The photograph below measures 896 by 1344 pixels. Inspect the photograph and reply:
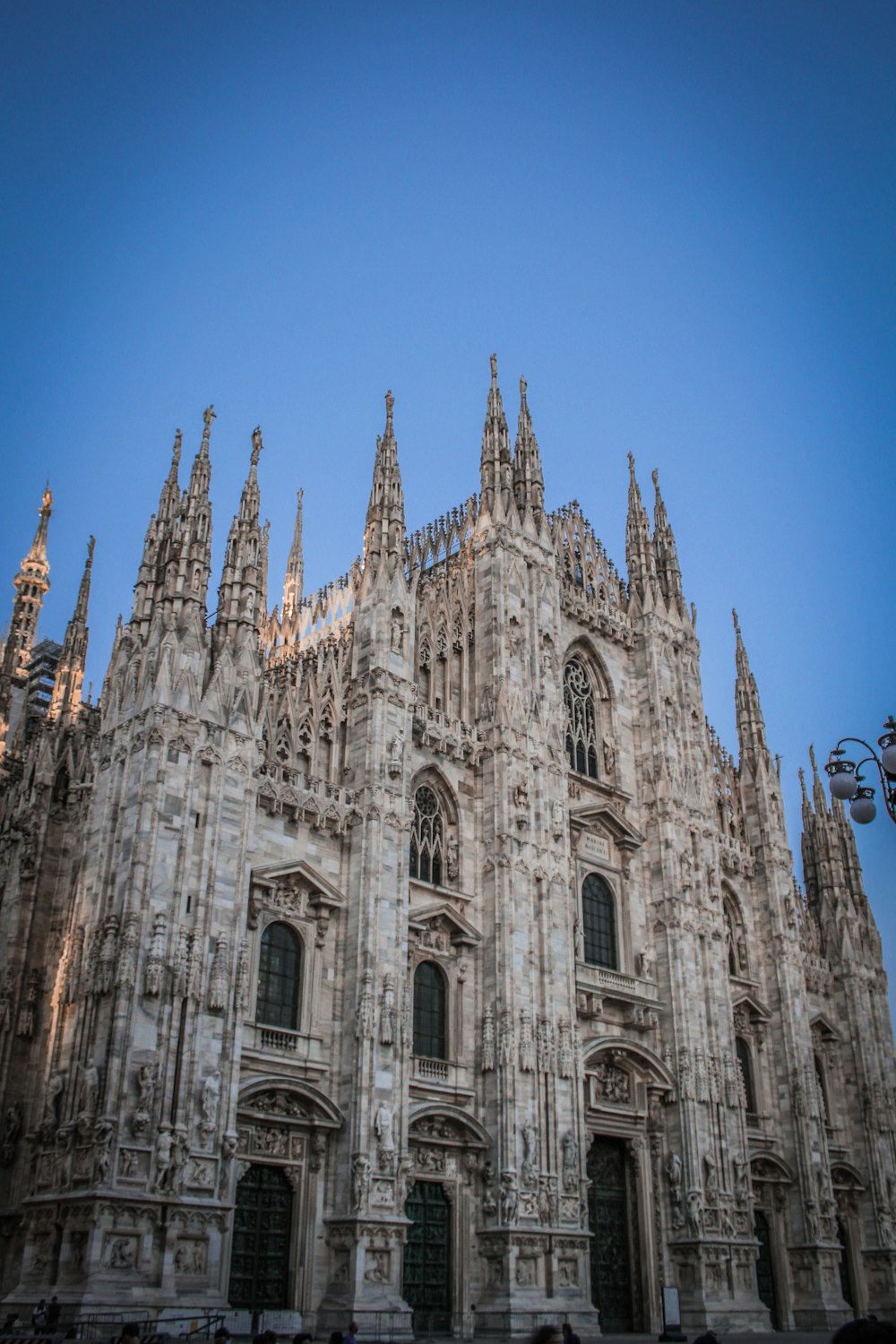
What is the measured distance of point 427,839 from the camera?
33.8 m

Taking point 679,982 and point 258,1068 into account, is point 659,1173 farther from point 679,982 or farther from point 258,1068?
point 258,1068

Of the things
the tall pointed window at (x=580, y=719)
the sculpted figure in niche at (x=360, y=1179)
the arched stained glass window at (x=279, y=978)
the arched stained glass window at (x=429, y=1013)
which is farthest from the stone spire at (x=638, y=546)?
the sculpted figure in niche at (x=360, y=1179)

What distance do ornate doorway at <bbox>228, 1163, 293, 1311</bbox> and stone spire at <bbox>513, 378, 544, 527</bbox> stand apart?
Answer: 72.0 feet

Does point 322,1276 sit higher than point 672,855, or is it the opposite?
point 672,855

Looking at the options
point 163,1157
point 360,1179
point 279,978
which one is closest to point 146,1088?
point 163,1157

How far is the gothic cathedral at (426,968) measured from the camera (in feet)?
80.0

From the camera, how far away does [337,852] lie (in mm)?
30469

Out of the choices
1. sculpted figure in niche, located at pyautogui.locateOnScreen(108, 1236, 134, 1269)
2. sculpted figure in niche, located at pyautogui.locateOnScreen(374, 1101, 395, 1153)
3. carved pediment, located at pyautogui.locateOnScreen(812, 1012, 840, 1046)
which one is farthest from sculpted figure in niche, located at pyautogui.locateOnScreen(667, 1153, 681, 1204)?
sculpted figure in niche, located at pyautogui.locateOnScreen(108, 1236, 134, 1269)

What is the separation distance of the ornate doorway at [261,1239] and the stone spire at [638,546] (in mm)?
25494

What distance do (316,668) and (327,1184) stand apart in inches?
510

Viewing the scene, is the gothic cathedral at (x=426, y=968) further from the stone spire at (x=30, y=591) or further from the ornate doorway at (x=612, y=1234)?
the stone spire at (x=30, y=591)

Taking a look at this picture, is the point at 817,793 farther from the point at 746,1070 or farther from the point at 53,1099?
the point at 53,1099

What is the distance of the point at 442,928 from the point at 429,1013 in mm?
2205

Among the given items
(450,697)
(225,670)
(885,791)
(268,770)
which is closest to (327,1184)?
(268,770)
